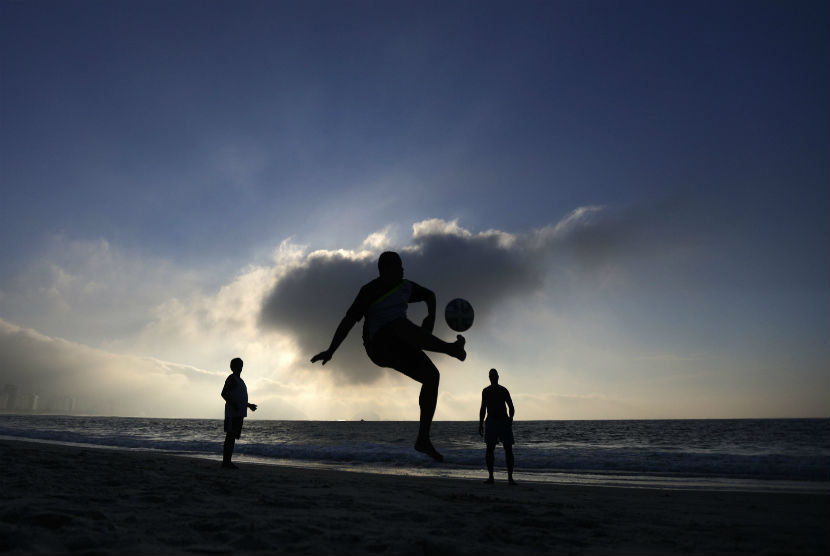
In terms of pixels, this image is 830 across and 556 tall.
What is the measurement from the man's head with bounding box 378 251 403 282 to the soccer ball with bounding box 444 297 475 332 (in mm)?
508

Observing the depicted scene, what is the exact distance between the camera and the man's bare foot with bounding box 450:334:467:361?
3.55m

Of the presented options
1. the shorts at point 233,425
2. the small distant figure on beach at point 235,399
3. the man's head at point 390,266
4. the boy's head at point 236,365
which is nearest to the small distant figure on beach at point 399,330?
the man's head at point 390,266

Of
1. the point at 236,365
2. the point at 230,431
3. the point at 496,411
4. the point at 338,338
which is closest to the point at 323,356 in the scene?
the point at 338,338

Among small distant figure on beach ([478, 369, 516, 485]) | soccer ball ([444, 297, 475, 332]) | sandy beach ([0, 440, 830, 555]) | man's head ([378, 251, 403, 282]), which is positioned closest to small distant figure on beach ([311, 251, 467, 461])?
man's head ([378, 251, 403, 282])

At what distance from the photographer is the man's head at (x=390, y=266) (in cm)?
396

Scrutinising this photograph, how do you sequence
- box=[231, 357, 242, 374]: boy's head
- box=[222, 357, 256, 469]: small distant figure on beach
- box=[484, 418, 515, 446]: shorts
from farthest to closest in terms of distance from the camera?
1. box=[231, 357, 242, 374]: boy's head
2. box=[222, 357, 256, 469]: small distant figure on beach
3. box=[484, 418, 515, 446]: shorts

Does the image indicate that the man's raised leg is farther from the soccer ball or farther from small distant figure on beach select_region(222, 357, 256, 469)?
small distant figure on beach select_region(222, 357, 256, 469)

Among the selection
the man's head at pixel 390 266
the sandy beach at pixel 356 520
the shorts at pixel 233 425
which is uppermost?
the man's head at pixel 390 266

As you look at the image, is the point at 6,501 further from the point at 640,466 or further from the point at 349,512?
the point at 640,466

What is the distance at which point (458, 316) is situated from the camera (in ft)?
13.7

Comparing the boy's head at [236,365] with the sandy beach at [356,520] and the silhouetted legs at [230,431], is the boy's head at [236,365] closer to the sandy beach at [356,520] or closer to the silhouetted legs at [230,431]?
the silhouetted legs at [230,431]

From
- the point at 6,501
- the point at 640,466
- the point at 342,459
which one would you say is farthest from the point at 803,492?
the point at 342,459

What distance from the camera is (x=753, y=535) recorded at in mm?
5707

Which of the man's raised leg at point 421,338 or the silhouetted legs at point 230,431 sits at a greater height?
the man's raised leg at point 421,338
